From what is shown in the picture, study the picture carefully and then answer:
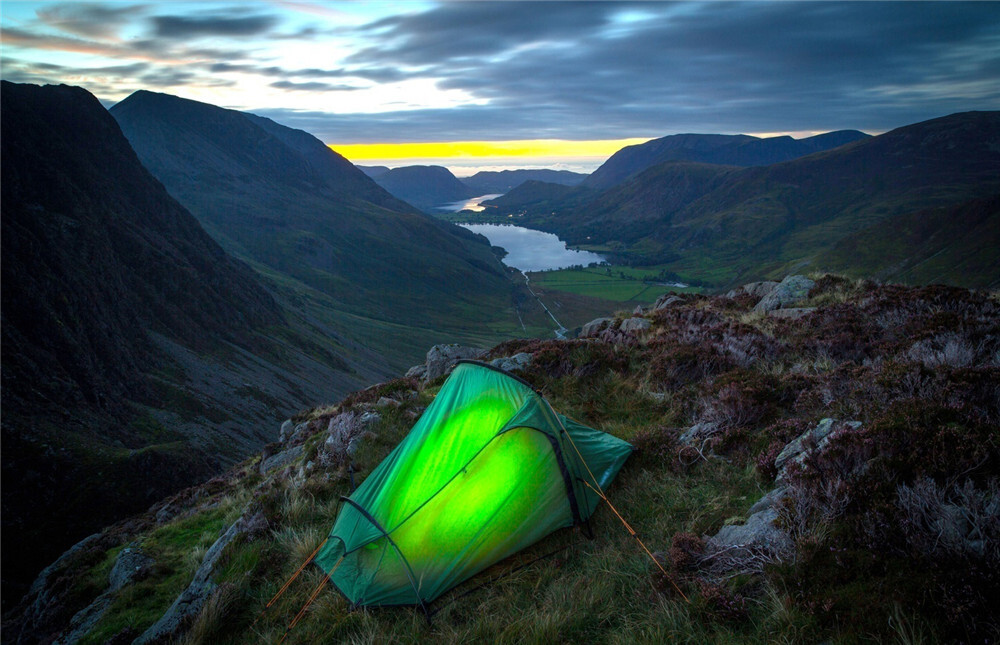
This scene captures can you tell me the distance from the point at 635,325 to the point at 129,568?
1535 centimetres

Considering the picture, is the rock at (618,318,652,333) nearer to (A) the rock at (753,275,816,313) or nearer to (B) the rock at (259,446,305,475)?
(A) the rock at (753,275,816,313)

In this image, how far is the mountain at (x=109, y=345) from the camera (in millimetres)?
31234

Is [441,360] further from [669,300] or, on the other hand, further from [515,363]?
[669,300]

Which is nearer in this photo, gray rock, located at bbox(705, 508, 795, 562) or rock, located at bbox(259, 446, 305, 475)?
gray rock, located at bbox(705, 508, 795, 562)

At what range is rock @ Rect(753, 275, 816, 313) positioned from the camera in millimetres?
17406

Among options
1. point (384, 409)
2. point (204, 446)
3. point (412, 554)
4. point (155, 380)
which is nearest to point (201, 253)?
point (155, 380)

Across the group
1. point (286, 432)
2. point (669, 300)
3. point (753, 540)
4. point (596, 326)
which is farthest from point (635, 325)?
point (286, 432)

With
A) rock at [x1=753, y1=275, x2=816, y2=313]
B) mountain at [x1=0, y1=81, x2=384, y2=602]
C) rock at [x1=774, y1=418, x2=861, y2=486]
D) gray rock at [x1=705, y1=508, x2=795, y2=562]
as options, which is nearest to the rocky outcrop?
gray rock at [x1=705, y1=508, x2=795, y2=562]

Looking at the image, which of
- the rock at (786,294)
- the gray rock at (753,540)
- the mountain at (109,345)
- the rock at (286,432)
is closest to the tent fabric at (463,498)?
the gray rock at (753,540)

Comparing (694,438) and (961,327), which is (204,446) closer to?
(694,438)

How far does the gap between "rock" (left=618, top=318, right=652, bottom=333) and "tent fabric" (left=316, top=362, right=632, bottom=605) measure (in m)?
9.19

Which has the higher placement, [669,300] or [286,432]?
[669,300]

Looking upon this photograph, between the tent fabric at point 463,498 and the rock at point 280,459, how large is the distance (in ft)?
26.2

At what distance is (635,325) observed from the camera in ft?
58.2
